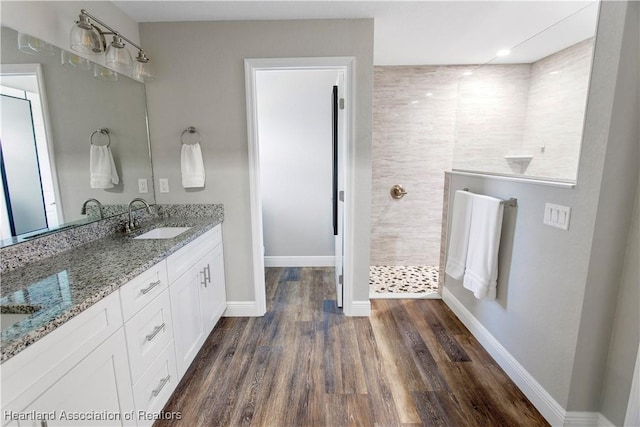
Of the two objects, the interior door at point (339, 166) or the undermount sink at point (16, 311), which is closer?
the undermount sink at point (16, 311)

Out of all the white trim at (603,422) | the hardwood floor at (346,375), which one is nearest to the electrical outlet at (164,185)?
the hardwood floor at (346,375)

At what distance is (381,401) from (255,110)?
7.16ft

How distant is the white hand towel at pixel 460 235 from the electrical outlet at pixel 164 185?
2412mm

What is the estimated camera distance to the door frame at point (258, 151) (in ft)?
7.03

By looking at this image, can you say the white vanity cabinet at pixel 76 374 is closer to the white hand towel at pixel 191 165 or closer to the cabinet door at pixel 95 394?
the cabinet door at pixel 95 394

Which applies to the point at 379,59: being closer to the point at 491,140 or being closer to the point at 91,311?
the point at 491,140

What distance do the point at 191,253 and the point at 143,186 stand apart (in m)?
0.87

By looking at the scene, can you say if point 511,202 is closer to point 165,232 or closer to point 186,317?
point 186,317

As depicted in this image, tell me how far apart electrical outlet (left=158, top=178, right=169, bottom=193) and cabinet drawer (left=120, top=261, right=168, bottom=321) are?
1068mm

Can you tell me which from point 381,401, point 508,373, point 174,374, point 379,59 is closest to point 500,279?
point 508,373

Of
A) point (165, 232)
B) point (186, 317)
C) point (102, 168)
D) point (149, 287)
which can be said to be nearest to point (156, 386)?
point (186, 317)

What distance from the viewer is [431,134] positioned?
337 cm

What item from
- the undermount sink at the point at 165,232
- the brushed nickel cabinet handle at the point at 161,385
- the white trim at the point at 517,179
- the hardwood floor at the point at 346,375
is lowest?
the hardwood floor at the point at 346,375

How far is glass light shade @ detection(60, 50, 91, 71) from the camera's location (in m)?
1.60
